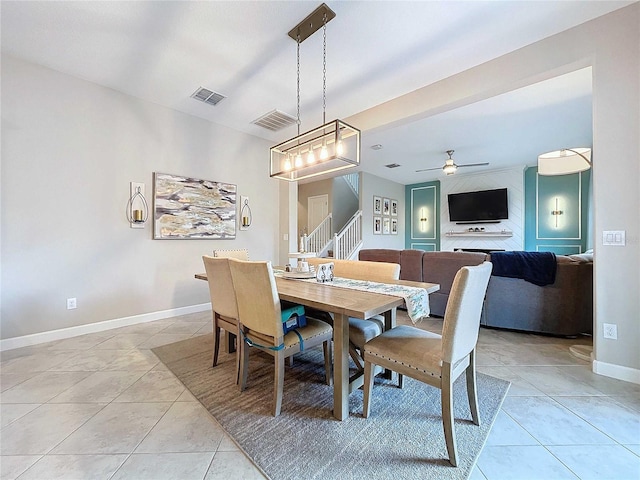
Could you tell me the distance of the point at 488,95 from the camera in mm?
2770

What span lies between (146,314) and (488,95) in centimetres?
467

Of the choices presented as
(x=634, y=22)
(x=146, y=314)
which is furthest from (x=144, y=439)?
(x=634, y=22)

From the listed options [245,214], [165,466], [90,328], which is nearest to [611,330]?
[165,466]

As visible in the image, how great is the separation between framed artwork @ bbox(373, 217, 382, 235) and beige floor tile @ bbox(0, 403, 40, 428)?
6579 millimetres

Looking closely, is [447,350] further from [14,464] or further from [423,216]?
[423,216]

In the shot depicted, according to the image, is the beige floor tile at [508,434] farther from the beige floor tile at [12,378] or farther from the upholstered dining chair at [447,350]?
the beige floor tile at [12,378]

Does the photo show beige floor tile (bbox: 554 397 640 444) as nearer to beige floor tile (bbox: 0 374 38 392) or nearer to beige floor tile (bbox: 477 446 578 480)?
beige floor tile (bbox: 477 446 578 480)

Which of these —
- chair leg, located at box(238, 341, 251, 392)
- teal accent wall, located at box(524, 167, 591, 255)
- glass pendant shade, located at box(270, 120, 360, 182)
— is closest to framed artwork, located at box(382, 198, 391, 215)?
teal accent wall, located at box(524, 167, 591, 255)

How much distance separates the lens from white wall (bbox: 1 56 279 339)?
266 centimetres

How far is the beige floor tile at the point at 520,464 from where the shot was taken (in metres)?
1.23

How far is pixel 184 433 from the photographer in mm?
1528

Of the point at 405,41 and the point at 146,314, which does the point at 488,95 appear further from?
the point at 146,314

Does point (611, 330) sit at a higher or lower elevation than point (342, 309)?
lower

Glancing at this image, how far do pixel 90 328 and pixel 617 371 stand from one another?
16.2 feet
